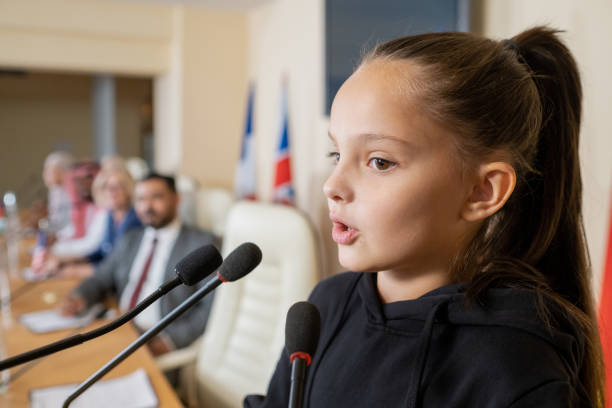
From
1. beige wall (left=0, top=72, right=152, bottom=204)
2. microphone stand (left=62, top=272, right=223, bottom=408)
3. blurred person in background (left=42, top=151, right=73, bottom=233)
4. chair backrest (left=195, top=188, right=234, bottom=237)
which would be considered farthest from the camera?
beige wall (left=0, top=72, right=152, bottom=204)

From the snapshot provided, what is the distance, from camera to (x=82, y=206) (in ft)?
15.1

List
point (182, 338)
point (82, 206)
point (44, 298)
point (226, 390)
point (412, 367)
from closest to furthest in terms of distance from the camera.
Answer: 1. point (412, 367)
2. point (226, 390)
3. point (182, 338)
4. point (44, 298)
5. point (82, 206)

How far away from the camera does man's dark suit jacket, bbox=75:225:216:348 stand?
2.45 meters

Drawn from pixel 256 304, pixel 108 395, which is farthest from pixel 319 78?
pixel 108 395

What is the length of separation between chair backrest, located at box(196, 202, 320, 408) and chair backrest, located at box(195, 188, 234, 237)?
1.37 m

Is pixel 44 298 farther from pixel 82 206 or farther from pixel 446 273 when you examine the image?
pixel 446 273

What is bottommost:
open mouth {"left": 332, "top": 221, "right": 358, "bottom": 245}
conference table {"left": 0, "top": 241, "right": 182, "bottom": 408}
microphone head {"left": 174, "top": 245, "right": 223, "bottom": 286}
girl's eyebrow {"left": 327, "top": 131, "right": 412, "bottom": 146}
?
conference table {"left": 0, "top": 241, "right": 182, "bottom": 408}

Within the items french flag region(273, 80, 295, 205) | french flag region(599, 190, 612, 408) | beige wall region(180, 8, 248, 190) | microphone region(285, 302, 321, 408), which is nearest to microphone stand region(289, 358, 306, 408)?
microphone region(285, 302, 321, 408)

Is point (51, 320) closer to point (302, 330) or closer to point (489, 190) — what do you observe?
point (302, 330)

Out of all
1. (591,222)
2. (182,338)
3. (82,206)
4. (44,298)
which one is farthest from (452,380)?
(82,206)

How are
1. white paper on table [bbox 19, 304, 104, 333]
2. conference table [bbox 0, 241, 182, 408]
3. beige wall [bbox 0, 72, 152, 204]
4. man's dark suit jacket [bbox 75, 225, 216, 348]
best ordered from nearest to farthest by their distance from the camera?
conference table [bbox 0, 241, 182, 408], white paper on table [bbox 19, 304, 104, 333], man's dark suit jacket [bbox 75, 225, 216, 348], beige wall [bbox 0, 72, 152, 204]

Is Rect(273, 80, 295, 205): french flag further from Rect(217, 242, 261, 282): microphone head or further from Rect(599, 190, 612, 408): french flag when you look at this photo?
Rect(217, 242, 261, 282): microphone head

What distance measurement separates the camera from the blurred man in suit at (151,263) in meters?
2.56

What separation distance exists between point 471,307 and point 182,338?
6.45 ft
